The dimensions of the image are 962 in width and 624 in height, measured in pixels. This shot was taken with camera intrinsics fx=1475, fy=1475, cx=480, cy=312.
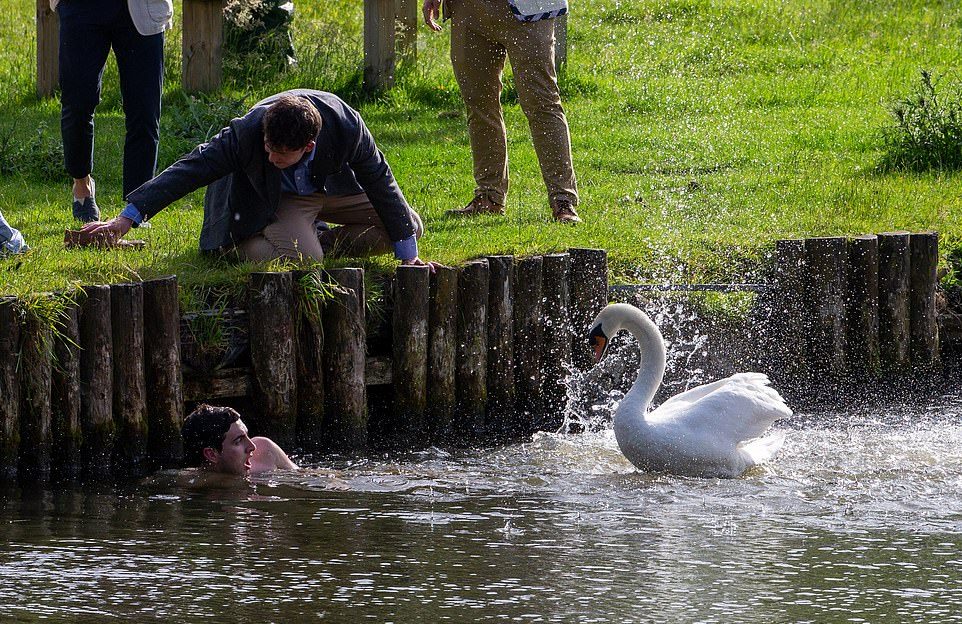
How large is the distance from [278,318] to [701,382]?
112 inches

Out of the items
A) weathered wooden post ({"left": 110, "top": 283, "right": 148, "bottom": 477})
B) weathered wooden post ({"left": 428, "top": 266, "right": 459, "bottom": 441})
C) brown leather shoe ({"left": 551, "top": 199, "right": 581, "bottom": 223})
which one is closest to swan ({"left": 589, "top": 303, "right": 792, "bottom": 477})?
weathered wooden post ({"left": 428, "top": 266, "right": 459, "bottom": 441})

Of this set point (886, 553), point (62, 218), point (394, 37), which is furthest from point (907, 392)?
point (394, 37)

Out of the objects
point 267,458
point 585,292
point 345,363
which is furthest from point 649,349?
point 267,458

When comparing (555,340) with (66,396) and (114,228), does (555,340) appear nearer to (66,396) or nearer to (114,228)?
(114,228)

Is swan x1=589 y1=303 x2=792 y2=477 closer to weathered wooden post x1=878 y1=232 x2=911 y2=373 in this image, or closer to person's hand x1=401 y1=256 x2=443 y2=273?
person's hand x1=401 y1=256 x2=443 y2=273

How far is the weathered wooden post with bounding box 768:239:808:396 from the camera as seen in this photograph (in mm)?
9164

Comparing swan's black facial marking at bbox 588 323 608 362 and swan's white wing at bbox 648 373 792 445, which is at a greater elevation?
swan's black facial marking at bbox 588 323 608 362

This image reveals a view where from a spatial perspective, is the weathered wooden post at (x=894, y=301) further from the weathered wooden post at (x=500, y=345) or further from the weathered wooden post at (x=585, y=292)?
the weathered wooden post at (x=500, y=345)

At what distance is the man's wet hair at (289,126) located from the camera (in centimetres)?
735

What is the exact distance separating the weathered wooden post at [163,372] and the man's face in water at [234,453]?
28 centimetres

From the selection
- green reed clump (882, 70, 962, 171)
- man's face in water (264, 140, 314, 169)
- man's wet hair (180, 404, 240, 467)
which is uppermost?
green reed clump (882, 70, 962, 171)

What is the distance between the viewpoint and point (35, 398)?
7.14 meters

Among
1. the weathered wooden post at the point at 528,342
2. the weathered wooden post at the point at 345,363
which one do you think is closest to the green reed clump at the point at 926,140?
the weathered wooden post at the point at 528,342

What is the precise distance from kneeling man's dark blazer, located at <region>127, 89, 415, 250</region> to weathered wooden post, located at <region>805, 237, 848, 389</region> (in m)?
2.63
